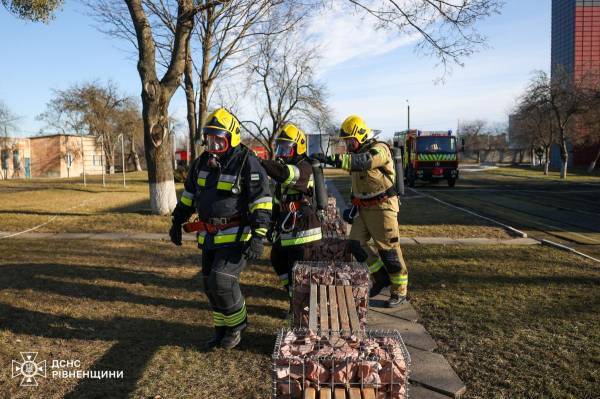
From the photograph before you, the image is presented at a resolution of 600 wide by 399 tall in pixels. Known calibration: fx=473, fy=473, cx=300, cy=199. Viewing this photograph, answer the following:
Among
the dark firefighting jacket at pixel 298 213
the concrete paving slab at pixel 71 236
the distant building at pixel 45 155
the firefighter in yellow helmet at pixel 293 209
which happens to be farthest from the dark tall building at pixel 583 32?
the dark firefighting jacket at pixel 298 213

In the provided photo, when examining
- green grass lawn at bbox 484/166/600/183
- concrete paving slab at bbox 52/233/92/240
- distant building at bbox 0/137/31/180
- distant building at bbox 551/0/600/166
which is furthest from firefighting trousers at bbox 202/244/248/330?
distant building at bbox 551/0/600/166

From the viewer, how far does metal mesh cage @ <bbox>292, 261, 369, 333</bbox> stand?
173 inches

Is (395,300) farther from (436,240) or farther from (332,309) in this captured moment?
(436,240)

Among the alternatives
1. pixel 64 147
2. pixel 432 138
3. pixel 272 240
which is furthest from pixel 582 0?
pixel 272 240

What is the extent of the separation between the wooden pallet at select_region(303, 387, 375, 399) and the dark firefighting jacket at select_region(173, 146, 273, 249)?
1.81m

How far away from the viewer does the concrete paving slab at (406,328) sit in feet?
14.5

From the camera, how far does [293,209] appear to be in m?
5.06

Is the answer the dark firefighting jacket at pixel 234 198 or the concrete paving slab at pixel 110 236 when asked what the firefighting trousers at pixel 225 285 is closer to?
the dark firefighting jacket at pixel 234 198

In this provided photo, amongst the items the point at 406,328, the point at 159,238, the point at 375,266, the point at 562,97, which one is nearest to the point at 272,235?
the point at 375,266

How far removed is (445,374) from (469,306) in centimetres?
190

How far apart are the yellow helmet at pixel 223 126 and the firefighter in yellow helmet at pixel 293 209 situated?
30.7 inches

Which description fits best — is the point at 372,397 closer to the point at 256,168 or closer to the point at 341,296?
the point at 341,296

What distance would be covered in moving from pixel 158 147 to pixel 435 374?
388 inches

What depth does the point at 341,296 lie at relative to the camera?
416 centimetres
